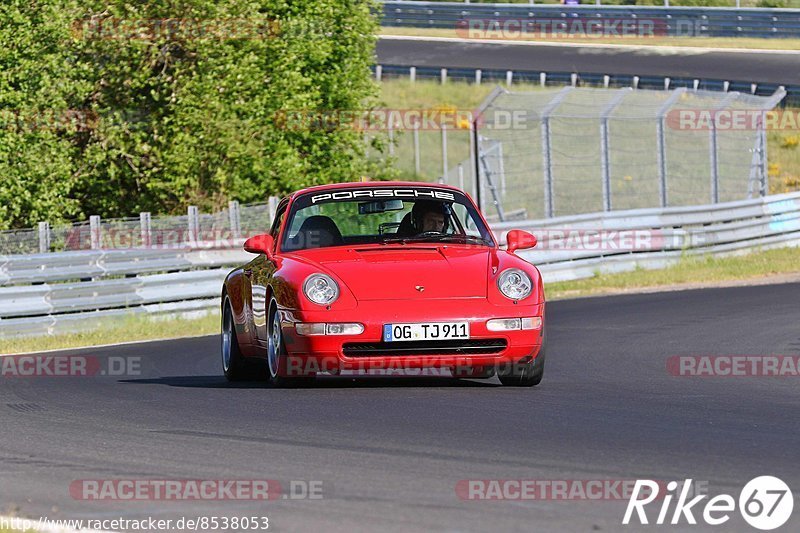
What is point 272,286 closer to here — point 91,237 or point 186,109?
point 91,237

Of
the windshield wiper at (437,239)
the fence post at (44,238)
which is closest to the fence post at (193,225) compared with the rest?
the fence post at (44,238)

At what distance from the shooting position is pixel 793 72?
42438 mm

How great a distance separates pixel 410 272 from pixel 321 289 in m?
0.55

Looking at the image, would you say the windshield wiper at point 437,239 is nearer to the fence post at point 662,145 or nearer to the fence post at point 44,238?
the fence post at point 44,238

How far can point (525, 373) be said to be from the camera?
973 centimetres

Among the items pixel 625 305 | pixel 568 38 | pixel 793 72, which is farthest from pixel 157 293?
pixel 568 38

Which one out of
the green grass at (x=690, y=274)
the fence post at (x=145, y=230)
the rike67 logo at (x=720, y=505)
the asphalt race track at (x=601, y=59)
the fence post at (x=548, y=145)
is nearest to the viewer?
the rike67 logo at (x=720, y=505)

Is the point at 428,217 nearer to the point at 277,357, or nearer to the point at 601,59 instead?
the point at 277,357

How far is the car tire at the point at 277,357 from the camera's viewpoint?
31.8 ft

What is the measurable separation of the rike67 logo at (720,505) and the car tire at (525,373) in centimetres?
373

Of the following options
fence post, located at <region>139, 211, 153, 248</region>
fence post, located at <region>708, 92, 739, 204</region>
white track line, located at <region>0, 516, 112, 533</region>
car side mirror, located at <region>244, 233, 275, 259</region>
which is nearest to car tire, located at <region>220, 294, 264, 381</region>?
car side mirror, located at <region>244, 233, 275, 259</region>

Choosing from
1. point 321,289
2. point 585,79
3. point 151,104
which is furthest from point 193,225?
point 585,79

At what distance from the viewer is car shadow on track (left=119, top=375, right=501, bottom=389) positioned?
1005 centimetres

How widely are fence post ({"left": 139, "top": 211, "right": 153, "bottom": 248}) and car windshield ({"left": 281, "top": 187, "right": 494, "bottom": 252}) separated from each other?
899 centimetres
